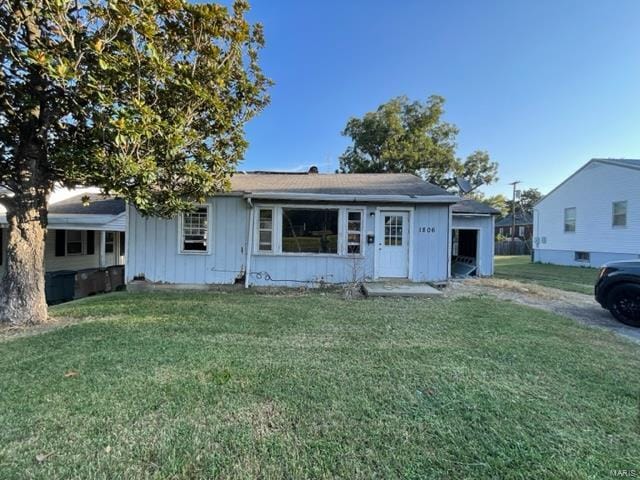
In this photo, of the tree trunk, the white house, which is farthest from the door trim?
the tree trunk

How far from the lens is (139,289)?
9.11 metres

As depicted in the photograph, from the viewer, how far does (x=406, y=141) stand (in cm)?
2595

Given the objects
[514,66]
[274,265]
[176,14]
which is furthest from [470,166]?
[176,14]

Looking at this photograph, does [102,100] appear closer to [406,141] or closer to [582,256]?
[582,256]

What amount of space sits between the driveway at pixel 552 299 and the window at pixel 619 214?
363 inches

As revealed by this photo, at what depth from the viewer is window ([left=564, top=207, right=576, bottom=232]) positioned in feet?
59.4

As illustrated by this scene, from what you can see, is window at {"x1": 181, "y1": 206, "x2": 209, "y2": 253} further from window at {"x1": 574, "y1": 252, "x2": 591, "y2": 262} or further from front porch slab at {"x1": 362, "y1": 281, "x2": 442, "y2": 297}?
window at {"x1": 574, "y1": 252, "x2": 591, "y2": 262}

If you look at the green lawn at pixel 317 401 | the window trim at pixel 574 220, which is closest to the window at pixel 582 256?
the window trim at pixel 574 220

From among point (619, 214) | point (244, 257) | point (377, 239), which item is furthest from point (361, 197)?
point (619, 214)

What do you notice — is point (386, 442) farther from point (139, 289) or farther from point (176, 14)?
point (139, 289)

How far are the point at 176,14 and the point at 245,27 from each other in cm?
132

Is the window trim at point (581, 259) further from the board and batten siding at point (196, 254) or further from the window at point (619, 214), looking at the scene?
the board and batten siding at point (196, 254)

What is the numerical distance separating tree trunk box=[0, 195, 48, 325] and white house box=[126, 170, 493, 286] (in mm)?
3389

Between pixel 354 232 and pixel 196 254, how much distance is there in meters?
4.70
